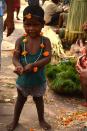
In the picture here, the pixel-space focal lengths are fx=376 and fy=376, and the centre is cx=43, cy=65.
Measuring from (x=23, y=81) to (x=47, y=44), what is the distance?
49 cm

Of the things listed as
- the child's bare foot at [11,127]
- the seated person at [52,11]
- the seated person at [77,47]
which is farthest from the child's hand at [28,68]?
the seated person at [52,11]

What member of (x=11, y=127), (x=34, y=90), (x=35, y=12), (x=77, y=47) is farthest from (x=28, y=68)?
(x=77, y=47)

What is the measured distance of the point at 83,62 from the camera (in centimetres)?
450

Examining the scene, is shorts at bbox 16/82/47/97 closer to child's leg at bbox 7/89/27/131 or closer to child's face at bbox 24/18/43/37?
child's leg at bbox 7/89/27/131

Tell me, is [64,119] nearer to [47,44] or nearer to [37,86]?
[37,86]

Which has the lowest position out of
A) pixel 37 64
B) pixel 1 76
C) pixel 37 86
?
pixel 1 76

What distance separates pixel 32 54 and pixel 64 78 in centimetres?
158

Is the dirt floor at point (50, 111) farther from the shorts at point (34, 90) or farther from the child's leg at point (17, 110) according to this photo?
the shorts at point (34, 90)

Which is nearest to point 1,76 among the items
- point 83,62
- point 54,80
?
point 54,80

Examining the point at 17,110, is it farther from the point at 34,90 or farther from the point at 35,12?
the point at 35,12

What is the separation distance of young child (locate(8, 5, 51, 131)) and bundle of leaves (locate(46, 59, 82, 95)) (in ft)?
3.80

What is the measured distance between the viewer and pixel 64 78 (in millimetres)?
5562

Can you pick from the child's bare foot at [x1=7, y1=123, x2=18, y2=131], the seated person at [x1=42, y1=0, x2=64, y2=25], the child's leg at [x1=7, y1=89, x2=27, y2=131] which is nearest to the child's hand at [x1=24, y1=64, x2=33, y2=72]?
the child's leg at [x1=7, y1=89, x2=27, y2=131]

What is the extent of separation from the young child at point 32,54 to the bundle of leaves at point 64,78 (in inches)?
45.6
